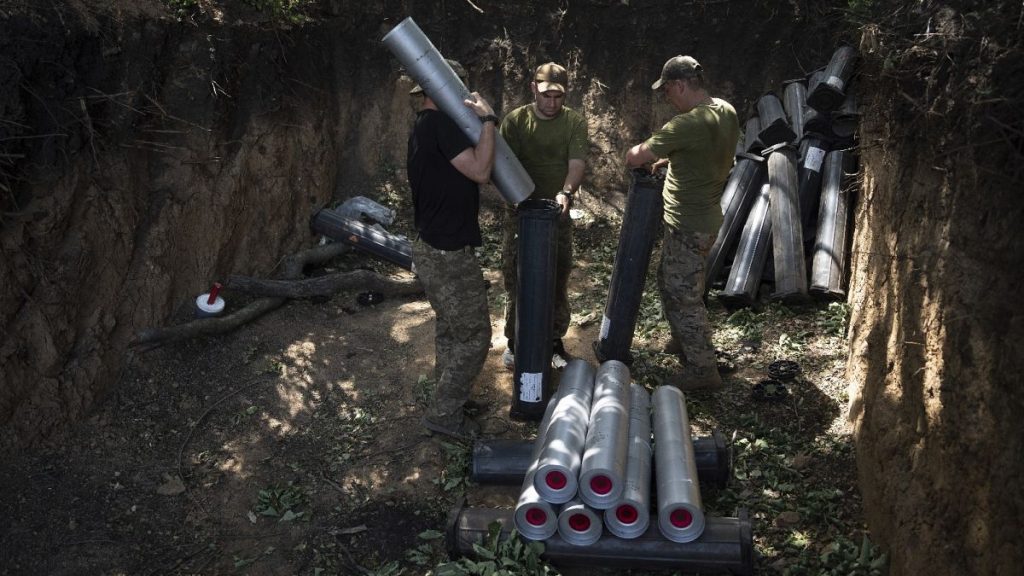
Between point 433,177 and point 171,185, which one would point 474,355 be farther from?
point 171,185

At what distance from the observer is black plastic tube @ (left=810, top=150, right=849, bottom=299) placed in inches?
281

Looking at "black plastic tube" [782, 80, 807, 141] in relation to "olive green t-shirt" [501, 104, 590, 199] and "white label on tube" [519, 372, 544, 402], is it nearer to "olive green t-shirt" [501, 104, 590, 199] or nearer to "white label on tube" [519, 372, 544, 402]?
"olive green t-shirt" [501, 104, 590, 199]

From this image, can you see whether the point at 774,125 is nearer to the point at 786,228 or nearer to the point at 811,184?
the point at 811,184

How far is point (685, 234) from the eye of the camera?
5.91m

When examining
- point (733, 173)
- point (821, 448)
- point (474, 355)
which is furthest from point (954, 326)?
point (733, 173)

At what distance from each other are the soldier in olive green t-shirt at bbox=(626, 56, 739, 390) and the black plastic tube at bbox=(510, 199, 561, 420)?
0.86m

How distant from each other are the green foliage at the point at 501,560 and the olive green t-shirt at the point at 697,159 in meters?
2.73

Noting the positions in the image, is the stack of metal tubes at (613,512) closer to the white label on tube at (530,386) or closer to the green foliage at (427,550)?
the green foliage at (427,550)

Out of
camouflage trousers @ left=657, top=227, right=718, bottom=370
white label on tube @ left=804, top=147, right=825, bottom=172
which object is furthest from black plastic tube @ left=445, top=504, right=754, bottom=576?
white label on tube @ left=804, top=147, right=825, bottom=172

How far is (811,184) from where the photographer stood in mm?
7871

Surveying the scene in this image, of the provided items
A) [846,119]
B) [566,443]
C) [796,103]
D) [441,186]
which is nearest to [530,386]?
[566,443]

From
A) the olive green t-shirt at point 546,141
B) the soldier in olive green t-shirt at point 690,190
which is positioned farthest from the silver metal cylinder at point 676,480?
the olive green t-shirt at point 546,141

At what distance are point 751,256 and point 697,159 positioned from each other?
2.20 meters

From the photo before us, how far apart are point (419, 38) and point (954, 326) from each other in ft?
11.3
